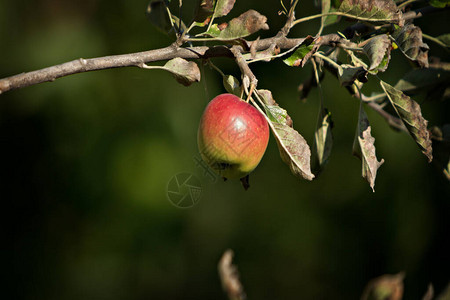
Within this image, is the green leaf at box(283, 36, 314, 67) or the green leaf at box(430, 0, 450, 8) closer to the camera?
the green leaf at box(283, 36, 314, 67)

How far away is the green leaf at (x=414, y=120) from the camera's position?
2.61 feet

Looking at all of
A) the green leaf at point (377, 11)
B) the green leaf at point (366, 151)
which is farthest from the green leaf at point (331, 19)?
the green leaf at point (366, 151)

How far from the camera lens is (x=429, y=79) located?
3.61 ft

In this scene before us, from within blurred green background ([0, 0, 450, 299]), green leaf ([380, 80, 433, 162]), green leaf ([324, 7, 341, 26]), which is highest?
green leaf ([324, 7, 341, 26])

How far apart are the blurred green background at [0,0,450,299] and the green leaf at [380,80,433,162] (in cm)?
145

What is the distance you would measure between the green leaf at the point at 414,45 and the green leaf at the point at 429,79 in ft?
0.97

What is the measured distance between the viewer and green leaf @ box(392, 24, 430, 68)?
81 centimetres

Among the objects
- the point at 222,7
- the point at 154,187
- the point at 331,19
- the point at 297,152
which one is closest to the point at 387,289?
the point at 297,152

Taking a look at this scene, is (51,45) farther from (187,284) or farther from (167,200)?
(187,284)

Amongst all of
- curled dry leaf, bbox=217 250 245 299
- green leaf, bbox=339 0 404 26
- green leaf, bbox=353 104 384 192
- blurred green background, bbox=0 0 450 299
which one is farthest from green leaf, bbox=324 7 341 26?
blurred green background, bbox=0 0 450 299

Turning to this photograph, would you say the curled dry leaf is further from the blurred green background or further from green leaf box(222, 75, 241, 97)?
the blurred green background

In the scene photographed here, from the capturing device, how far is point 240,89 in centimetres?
87

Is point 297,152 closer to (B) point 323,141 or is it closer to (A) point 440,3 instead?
(B) point 323,141

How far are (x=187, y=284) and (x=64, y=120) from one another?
978 millimetres
